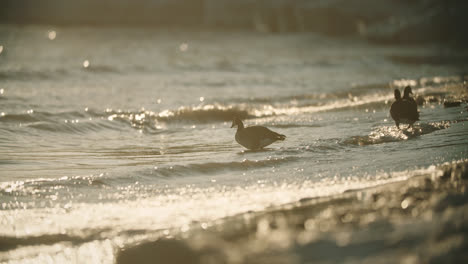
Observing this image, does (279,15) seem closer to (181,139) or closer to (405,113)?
(181,139)

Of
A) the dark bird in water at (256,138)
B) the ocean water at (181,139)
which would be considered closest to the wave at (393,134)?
the ocean water at (181,139)

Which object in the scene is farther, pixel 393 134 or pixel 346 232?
pixel 393 134

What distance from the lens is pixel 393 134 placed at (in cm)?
1151

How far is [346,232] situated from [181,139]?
8.18 metres

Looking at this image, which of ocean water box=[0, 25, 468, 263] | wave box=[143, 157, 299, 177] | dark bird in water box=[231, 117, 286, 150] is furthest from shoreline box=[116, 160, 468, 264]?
dark bird in water box=[231, 117, 286, 150]

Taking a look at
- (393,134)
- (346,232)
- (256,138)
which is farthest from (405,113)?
(346,232)

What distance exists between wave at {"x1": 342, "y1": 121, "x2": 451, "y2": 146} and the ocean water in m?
0.03

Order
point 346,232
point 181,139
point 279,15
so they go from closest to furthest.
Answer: point 346,232 < point 181,139 < point 279,15

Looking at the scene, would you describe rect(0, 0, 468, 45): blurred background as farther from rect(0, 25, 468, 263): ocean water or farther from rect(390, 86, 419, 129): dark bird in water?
rect(390, 86, 419, 129): dark bird in water

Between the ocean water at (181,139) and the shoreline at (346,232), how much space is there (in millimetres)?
418

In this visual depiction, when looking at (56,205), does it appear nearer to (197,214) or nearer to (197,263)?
(197,214)

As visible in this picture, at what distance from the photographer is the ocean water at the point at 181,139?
723 centimetres

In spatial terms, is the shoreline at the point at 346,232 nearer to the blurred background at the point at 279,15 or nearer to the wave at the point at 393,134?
the wave at the point at 393,134

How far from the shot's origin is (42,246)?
6492 mm
